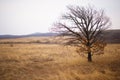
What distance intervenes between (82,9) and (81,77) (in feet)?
30.5

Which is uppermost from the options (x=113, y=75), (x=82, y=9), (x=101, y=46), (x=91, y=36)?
(x=82, y=9)

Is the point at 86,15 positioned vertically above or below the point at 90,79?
above

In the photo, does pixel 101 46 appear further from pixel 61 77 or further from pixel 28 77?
pixel 28 77

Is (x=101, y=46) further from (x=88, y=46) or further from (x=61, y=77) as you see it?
(x=61, y=77)

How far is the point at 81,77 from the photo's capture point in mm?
12320

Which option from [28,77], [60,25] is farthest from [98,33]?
[28,77]

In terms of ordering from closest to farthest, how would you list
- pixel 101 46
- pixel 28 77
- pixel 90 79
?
pixel 90 79, pixel 28 77, pixel 101 46

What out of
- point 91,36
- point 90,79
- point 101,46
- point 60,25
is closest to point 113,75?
point 90,79

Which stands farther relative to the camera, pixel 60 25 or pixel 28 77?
pixel 60 25

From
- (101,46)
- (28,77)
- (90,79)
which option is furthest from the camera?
(101,46)

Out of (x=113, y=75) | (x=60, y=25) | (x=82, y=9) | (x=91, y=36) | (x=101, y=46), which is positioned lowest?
(x=113, y=75)

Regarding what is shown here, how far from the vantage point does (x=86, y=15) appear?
1891 centimetres

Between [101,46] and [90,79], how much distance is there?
740cm

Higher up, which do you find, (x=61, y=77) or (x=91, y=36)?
(x=91, y=36)
